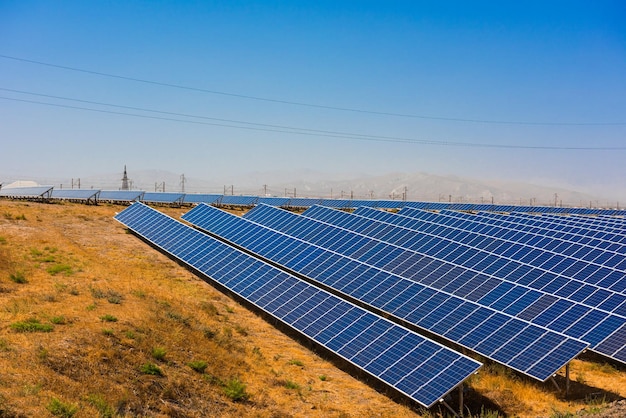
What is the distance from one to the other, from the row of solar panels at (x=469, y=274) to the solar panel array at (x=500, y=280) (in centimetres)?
5

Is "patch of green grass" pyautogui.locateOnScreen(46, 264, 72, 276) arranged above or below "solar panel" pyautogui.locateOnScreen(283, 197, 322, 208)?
below

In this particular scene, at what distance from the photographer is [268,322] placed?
28.2 m

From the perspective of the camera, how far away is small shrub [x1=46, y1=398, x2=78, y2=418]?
44.5ft

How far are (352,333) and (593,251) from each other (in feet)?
67.9

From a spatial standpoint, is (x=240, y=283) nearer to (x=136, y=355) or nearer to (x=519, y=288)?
(x=136, y=355)

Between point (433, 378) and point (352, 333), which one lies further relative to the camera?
point (352, 333)

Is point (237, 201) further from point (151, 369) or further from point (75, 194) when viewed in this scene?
point (151, 369)

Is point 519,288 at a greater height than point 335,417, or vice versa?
point 519,288

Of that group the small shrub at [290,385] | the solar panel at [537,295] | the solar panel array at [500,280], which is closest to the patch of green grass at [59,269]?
the small shrub at [290,385]

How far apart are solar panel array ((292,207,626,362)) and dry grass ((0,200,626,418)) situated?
85.4 inches

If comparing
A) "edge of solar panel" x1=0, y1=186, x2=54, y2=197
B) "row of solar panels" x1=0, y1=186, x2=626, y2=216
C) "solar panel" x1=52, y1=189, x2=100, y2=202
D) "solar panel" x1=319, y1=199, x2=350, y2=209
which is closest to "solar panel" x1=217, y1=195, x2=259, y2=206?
"row of solar panels" x1=0, y1=186, x2=626, y2=216

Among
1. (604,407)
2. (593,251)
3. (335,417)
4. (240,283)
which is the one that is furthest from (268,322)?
(593,251)

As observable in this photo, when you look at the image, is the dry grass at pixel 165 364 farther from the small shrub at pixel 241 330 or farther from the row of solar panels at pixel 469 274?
the row of solar panels at pixel 469 274

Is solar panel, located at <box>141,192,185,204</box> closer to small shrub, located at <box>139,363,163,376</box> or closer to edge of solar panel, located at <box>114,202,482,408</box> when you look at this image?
edge of solar panel, located at <box>114,202,482,408</box>
